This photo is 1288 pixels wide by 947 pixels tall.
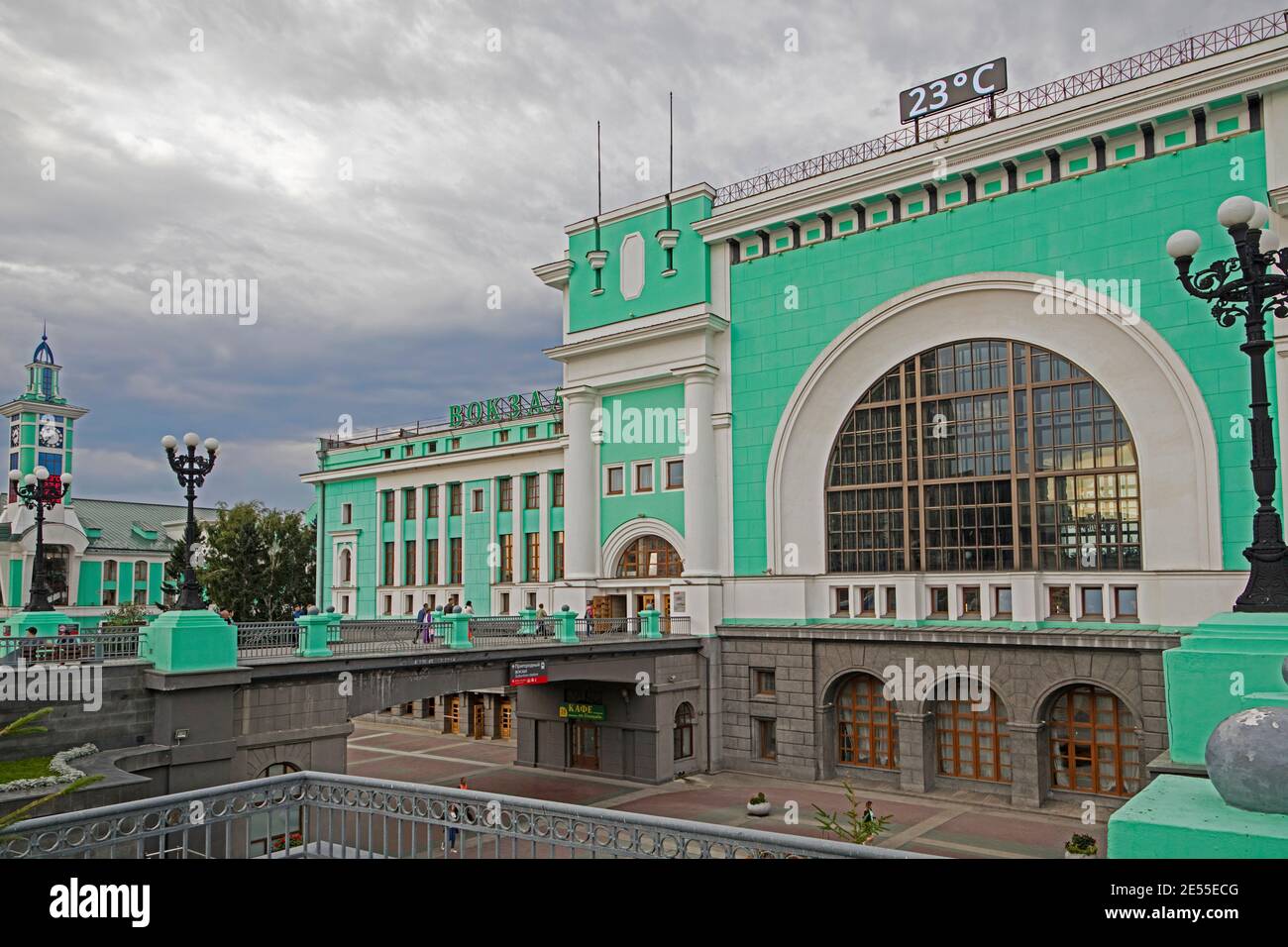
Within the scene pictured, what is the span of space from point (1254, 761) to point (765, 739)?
26447 mm

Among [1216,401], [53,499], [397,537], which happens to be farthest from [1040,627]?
[397,537]

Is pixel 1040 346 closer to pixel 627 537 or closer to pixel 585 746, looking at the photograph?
pixel 627 537

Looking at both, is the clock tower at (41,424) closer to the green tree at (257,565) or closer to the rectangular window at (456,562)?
the green tree at (257,565)

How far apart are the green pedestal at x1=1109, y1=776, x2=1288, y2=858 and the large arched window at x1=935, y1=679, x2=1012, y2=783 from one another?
22361mm

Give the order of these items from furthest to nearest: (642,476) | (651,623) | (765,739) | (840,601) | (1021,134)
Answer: (642,476) < (765,739) < (651,623) < (840,601) < (1021,134)

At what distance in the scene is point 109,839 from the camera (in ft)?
23.6

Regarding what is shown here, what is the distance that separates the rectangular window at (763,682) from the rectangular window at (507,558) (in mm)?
14342

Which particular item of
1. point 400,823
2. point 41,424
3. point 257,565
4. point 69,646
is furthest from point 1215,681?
point 41,424

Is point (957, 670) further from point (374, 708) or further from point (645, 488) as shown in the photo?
point (374, 708)

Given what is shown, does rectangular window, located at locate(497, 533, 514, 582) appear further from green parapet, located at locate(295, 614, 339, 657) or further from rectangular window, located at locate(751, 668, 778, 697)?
green parapet, located at locate(295, 614, 339, 657)

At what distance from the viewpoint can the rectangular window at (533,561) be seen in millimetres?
40031

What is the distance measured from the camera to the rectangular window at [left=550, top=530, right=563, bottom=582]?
3909 cm

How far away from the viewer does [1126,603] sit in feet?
79.9

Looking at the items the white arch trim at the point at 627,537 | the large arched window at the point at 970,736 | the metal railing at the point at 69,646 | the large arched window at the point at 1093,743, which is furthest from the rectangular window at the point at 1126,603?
the metal railing at the point at 69,646
